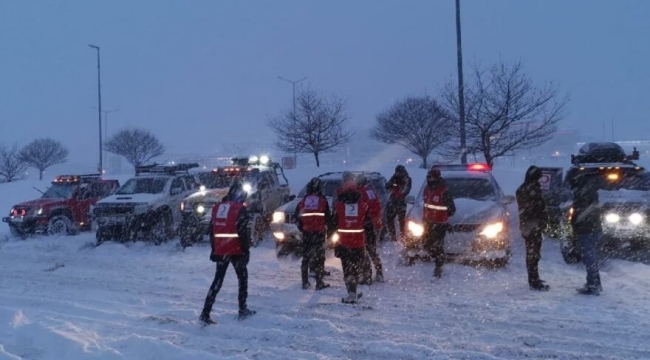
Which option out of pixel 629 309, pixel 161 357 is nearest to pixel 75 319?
pixel 161 357

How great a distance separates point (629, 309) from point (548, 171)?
6897 mm

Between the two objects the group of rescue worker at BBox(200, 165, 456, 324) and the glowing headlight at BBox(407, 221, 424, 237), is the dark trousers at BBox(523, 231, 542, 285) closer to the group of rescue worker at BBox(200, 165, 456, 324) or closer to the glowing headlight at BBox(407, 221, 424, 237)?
the group of rescue worker at BBox(200, 165, 456, 324)

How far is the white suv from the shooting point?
14406mm


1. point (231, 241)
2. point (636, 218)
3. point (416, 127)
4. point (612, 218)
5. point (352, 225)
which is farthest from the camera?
point (416, 127)

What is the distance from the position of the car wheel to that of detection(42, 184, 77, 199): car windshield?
2.97ft

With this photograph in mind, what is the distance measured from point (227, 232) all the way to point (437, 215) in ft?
12.4

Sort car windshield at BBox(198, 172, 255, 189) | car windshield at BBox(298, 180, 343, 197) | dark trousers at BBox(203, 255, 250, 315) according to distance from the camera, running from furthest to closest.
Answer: car windshield at BBox(198, 172, 255, 189) → car windshield at BBox(298, 180, 343, 197) → dark trousers at BBox(203, 255, 250, 315)

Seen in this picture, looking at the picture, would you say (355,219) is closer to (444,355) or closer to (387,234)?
(444,355)

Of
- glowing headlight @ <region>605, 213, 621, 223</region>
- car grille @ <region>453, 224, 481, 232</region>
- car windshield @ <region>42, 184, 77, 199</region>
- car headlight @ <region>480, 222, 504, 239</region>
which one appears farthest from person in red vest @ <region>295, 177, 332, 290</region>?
car windshield @ <region>42, 184, 77, 199</region>

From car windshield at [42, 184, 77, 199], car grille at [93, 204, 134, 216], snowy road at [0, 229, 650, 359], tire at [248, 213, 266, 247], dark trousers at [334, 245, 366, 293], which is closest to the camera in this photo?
snowy road at [0, 229, 650, 359]

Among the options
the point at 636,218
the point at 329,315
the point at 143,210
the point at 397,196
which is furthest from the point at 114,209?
the point at 636,218

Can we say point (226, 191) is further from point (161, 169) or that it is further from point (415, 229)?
point (415, 229)

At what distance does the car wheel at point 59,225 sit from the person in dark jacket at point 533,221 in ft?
44.8

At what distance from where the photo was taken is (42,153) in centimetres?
5488
